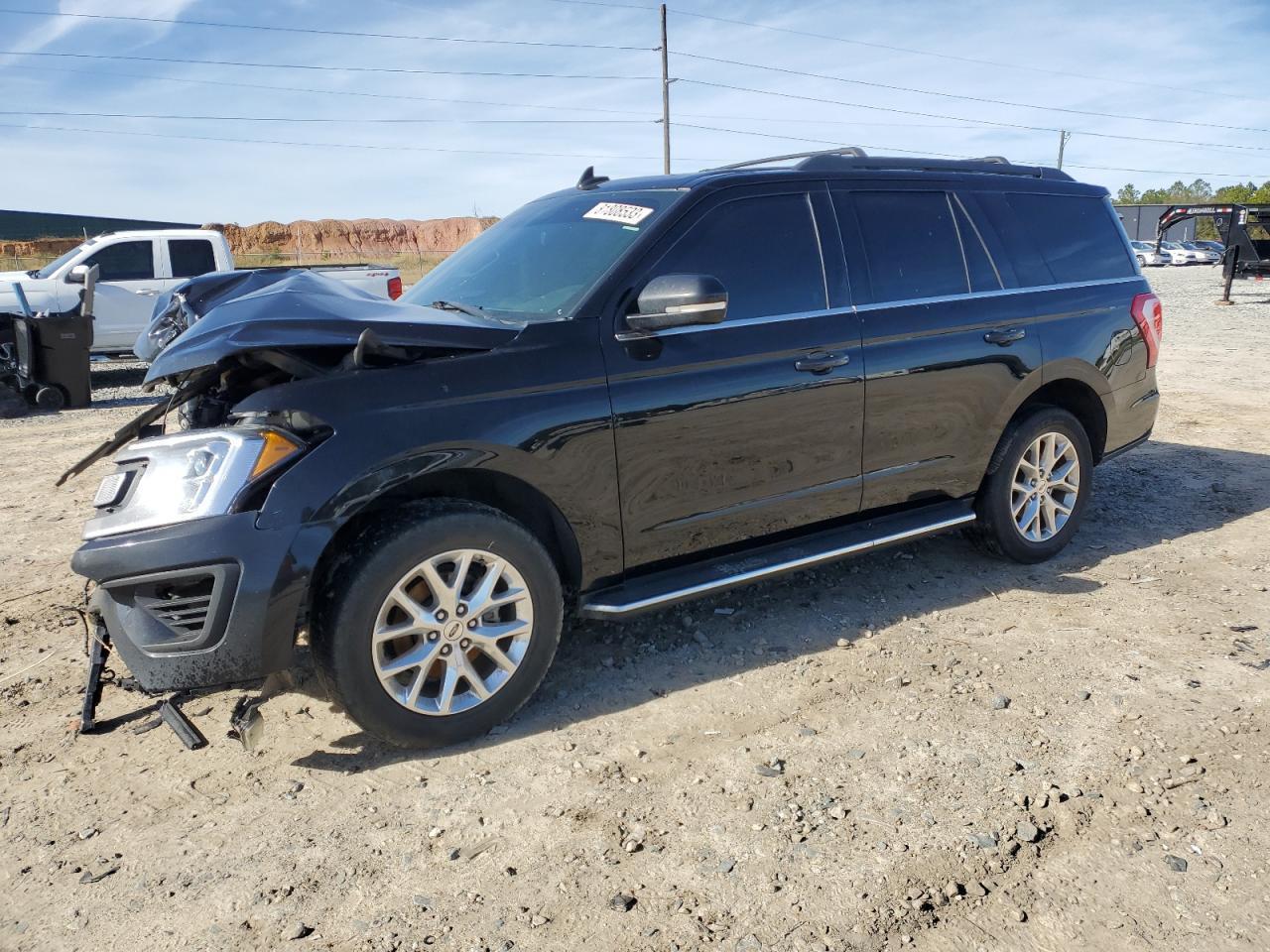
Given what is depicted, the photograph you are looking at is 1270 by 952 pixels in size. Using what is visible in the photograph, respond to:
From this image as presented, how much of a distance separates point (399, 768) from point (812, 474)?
6.56 ft

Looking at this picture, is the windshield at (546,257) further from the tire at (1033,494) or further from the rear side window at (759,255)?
the tire at (1033,494)

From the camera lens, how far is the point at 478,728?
3.27m

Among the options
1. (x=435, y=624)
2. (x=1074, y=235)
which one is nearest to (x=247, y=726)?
(x=435, y=624)

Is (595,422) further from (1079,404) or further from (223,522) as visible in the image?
(1079,404)

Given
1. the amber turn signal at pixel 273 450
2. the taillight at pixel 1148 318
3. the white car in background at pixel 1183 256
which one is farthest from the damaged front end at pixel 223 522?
the white car in background at pixel 1183 256

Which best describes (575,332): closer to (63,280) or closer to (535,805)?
(535,805)

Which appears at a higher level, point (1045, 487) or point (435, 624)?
point (435, 624)

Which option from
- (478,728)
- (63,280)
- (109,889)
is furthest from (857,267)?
(63,280)

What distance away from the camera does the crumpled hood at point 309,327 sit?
114 inches

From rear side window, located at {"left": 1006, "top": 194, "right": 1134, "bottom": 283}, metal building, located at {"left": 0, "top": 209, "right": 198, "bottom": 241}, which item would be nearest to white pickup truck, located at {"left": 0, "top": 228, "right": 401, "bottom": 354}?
rear side window, located at {"left": 1006, "top": 194, "right": 1134, "bottom": 283}

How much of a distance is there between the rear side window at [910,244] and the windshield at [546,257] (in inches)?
Result: 37.9

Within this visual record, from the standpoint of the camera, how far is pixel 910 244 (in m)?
4.36

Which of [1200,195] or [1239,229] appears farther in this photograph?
[1200,195]

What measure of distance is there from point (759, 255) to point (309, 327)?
185cm
